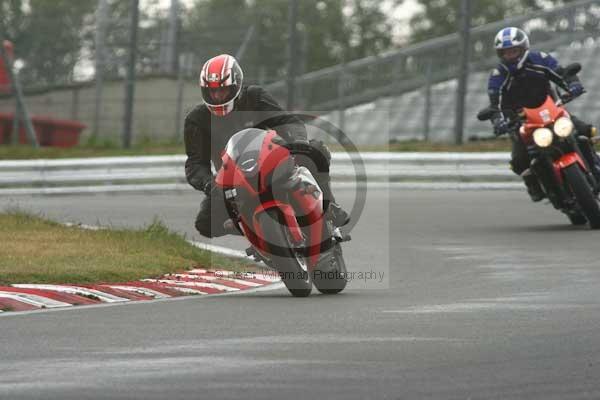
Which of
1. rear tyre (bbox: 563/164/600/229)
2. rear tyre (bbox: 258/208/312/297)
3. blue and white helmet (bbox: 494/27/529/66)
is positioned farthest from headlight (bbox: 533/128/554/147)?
rear tyre (bbox: 258/208/312/297)

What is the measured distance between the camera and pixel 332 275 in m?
11.1

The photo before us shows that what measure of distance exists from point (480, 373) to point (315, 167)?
403 centimetres

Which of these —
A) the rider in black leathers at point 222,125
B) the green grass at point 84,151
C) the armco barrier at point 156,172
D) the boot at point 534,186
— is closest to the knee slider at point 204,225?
the rider in black leathers at point 222,125

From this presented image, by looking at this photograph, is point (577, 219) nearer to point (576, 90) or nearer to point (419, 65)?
point (576, 90)

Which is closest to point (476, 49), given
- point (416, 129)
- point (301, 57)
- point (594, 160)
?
point (301, 57)

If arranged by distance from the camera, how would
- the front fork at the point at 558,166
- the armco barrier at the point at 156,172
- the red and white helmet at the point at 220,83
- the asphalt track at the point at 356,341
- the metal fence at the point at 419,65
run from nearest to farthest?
the asphalt track at the point at 356,341, the red and white helmet at the point at 220,83, the front fork at the point at 558,166, the armco barrier at the point at 156,172, the metal fence at the point at 419,65

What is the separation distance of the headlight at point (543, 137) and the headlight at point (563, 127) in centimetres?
8

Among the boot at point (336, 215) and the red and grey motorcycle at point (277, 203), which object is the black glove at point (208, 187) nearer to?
the red and grey motorcycle at point (277, 203)

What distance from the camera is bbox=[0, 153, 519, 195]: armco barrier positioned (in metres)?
25.2

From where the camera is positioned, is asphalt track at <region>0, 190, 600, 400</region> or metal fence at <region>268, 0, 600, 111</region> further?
metal fence at <region>268, 0, 600, 111</region>

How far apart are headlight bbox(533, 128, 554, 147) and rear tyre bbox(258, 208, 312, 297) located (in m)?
5.58

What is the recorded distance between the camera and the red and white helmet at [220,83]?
11.2m

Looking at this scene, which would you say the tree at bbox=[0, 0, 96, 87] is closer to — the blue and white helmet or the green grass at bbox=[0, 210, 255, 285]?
the blue and white helmet

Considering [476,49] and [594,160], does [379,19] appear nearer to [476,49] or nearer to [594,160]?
[476,49]
